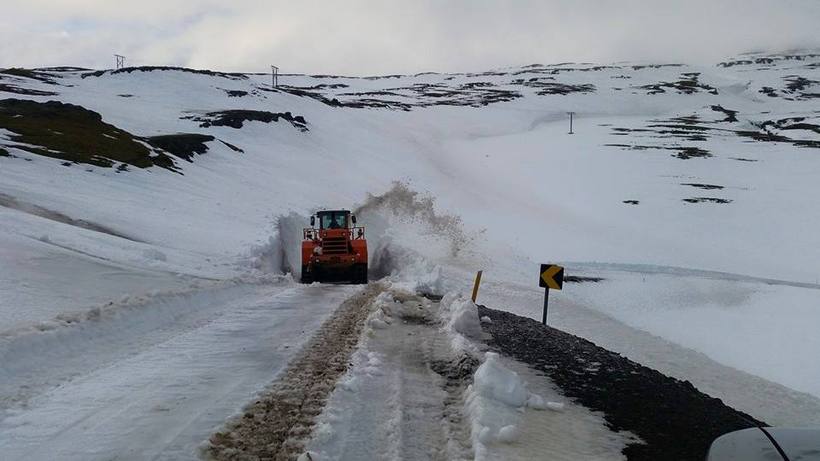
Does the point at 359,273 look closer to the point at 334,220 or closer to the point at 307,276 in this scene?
the point at 307,276

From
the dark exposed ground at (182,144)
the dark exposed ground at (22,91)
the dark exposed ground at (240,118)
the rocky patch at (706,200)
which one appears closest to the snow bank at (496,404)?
the dark exposed ground at (182,144)

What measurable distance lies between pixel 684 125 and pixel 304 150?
61.9 meters

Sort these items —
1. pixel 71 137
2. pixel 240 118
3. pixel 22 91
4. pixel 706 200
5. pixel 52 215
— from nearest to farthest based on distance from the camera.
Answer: pixel 52 215 < pixel 71 137 < pixel 706 200 < pixel 22 91 < pixel 240 118

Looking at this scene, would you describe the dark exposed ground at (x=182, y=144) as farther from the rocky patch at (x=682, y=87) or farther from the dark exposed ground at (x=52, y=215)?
the rocky patch at (x=682, y=87)

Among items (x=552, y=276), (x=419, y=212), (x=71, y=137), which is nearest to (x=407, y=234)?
(x=419, y=212)

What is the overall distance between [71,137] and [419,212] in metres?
18.9

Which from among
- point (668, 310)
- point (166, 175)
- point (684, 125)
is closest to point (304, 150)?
point (166, 175)

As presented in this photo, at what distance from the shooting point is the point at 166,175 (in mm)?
30750

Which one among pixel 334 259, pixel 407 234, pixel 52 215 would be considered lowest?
pixel 407 234

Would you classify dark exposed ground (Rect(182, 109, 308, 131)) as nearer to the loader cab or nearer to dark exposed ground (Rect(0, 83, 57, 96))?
→ dark exposed ground (Rect(0, 83, 57, 96))

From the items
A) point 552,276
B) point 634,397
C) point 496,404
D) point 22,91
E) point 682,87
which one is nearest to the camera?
point 496,404

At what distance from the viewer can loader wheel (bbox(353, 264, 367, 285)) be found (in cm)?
1989

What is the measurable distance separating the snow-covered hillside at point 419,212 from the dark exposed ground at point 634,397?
1.96 meters

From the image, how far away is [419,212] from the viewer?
33594 mm
